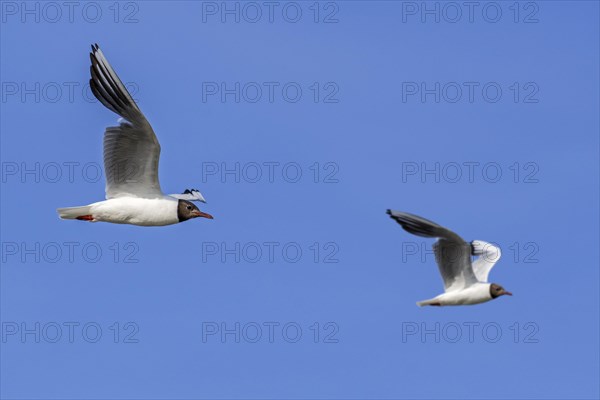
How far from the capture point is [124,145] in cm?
2203

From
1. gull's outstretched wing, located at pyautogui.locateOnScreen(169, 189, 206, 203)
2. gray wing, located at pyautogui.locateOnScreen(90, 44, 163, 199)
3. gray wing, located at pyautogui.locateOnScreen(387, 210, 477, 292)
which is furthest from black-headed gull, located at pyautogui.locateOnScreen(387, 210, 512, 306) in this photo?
gull's outstretched wing, located at pyautogui.locateOnScreen(169, 189, 206, 203)

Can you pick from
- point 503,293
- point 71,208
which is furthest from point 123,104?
point 503,293

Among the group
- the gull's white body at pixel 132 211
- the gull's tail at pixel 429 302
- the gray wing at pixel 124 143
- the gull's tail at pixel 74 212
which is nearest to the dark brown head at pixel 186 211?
the gull's white body at pixel 132 211

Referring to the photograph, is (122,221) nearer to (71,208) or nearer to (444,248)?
(71,208)

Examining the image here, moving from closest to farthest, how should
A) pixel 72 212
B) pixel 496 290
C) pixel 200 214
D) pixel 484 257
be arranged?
1. pixel 72 212
2. pixel 496 290
3. pixel 200 214
4. pixel 484 257

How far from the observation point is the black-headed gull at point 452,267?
2155cm

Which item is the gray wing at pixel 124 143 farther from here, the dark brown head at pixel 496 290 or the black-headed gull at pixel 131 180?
the dark brown head at pixel 496 290

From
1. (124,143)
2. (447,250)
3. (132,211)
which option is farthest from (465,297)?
(124,143)

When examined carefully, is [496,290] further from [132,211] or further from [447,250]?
[132,211]

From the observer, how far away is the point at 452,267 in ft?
73.8

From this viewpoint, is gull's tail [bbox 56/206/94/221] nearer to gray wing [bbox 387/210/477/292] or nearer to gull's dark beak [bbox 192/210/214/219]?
gull's dark beak [bbox 192/210/214/219]

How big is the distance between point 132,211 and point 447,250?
14.9ft

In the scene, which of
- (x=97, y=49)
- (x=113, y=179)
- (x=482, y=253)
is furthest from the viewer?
(x=482, y=253)

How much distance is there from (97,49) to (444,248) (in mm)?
5616
